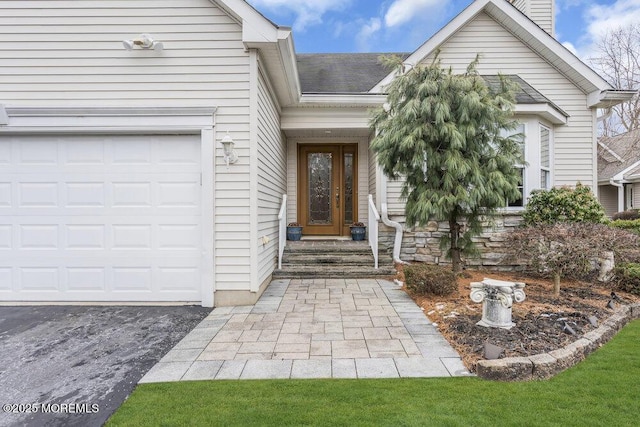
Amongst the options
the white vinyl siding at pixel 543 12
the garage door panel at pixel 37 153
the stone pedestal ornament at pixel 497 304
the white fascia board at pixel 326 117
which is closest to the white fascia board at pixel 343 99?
the white fascia board at pixel 326 117

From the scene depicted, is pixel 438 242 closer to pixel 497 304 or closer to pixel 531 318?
pixel 531 318

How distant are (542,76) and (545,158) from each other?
1.91 meters

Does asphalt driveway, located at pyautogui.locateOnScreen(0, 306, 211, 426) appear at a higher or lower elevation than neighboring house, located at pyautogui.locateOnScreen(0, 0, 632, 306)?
lower

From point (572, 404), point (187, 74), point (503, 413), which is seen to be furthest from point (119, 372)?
point (187, 74)

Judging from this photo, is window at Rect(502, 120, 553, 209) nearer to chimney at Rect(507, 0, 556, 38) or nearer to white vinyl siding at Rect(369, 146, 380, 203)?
white vinyl siding at Rect(369, 146, 380, 203)

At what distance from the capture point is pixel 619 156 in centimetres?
1434

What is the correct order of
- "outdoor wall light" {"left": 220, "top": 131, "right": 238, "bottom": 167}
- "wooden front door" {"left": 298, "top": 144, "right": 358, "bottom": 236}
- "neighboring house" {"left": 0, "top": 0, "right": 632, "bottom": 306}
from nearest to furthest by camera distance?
"outdoor wall light" {"left": 220, "top": 131, "right": 238, "bottom": 167}, "neighboring house" {"left": 0, "top": 0, "right": 632, "bottom": 306}, "wooden front door" {"left": 298, "top": 144, "right": 358, "bottom": 236}

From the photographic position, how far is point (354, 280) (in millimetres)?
5824

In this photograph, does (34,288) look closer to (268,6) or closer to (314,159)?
(314,159)

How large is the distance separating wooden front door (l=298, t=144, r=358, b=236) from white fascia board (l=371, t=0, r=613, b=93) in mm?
2064

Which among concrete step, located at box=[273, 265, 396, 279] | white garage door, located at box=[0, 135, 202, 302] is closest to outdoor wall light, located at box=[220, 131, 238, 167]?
white garage door, located at box=[0, 135, 202, 302]

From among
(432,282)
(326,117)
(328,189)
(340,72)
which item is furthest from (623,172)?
(432,282)

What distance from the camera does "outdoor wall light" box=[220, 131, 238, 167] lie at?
4.31 metres

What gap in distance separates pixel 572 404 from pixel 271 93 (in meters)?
5.54
